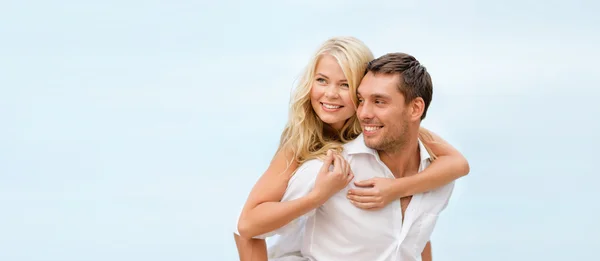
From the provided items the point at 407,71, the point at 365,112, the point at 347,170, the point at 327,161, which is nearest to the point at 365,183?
the point at 347,170

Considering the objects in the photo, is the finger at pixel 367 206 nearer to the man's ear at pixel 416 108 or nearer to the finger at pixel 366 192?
the finger at pixel 366 192

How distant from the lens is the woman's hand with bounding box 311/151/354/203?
A: 5.60m

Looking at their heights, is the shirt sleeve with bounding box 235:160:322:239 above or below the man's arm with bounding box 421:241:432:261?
above

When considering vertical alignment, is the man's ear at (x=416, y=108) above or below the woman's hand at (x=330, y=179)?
above

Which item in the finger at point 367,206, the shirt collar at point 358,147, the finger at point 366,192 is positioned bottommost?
the finger at point 367,206

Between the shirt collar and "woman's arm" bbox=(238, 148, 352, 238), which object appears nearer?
"woman's arm" bbox=(238, 148, 352, 238)

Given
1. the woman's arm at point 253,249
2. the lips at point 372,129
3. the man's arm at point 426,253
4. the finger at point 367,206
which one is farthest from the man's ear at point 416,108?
the woman's arm at point 253,249

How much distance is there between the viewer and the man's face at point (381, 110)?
571 centimetres

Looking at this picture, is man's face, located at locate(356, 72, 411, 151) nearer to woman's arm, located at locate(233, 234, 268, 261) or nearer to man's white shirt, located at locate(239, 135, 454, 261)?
man's white shirt, located at locate(239, 135, 454, 261)

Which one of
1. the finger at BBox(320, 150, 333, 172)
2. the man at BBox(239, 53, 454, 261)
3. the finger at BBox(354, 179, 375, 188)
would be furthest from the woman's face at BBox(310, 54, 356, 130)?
the finger at BBox(354, 179, 375, 188)

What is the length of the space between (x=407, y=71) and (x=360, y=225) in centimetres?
88

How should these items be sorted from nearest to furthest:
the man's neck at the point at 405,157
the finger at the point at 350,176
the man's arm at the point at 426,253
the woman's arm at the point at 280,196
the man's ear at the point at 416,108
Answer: the woman's arm at the point at 280,196
the finger at the point at 350,176
the man's ear at the point at 416,108
the man's neck at the point at 405,157
the man's arm at the point at 426,253

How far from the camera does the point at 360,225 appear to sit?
5855 mm

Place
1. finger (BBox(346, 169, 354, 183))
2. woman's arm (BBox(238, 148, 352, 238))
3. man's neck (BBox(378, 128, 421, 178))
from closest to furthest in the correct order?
1. woman's arm (BBox(238, 148, 352, 238))
2. finger (BBox(346, 169, 354, 183))
3. man's neck (BBox(378, 128, 421, 178))
